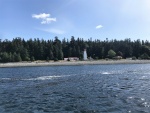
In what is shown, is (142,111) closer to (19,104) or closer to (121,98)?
(121,98)

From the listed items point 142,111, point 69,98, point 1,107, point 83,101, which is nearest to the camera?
point 142,111

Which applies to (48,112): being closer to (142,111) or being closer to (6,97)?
(142,111)

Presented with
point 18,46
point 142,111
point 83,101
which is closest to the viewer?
point 142,111

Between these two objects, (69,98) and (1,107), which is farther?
(69,98)

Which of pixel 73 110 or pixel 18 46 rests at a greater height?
pixel 18 46

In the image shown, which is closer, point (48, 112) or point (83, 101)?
point (48, 112)

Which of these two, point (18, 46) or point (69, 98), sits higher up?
point (18, 46)

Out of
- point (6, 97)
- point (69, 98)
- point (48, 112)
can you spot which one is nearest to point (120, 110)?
point (48, 112)

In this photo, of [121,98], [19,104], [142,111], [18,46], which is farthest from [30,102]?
[18,46]

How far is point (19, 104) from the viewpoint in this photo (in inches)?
1174

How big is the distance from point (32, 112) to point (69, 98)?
7.67m

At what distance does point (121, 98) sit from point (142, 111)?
22.8 feet

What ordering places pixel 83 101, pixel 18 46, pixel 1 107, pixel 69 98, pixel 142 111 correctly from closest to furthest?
1. pixel 142 111
2. pixel 1 107
3. pixel 83 101
4. pixel 69 98
5. pixel 18 46

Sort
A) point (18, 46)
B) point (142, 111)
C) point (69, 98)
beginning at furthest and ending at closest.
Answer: point (18, 46)
point (69, 98)
point (142, 111)
